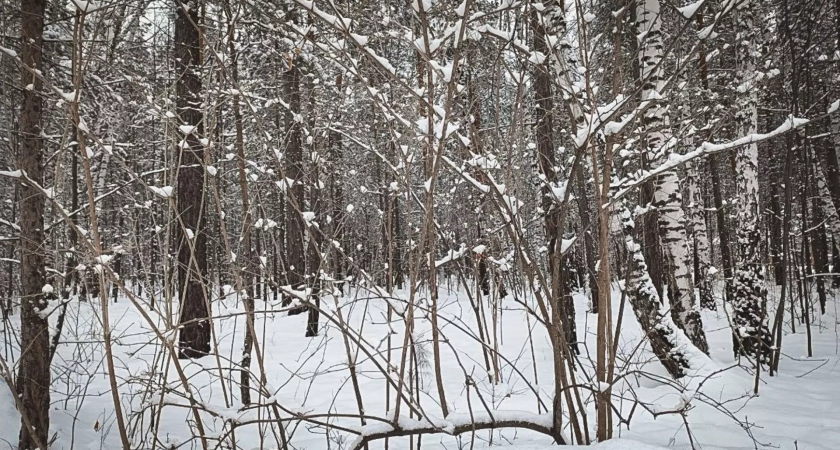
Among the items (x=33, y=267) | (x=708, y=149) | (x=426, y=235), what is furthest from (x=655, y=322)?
(x=33, y=267)

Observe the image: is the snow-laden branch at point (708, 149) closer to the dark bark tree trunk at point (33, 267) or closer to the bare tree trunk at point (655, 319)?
the bare tree trunk at point (655, 319)

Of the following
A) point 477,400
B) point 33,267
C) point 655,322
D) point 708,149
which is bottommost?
point 477,400

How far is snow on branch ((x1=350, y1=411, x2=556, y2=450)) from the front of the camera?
1.90 metres

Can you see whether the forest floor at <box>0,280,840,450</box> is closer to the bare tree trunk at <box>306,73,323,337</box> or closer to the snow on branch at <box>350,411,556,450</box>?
the snow on branch at <box>350,411,556,450</box>

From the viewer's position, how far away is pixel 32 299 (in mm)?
3516

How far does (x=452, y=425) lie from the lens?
1938 mm

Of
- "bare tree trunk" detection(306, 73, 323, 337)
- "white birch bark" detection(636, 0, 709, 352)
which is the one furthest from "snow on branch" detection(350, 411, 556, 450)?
"white birch bark" detection(636, 0, 709, 352)

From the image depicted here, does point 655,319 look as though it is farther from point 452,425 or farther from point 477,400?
point 452,425

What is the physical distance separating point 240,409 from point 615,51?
2.20 metres

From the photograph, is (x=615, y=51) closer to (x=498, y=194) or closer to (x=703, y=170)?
(x=498, y=194)

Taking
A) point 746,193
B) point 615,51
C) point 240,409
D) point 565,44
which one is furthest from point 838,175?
point 240,409

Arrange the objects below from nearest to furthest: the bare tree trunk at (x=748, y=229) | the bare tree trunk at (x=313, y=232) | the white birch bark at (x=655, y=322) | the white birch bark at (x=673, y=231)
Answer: the bare tree trunk at (x=313, y=232)
the white birch bark at (x=655, y=322)
the white birch bark at (x=673, y=231)
the bare tree trunk at (x=748, y=229)

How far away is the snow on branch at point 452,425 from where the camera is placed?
190cm

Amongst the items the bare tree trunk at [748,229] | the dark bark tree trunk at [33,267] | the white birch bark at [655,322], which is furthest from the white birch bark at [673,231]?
the dark bark tree trunk at [33,267]
